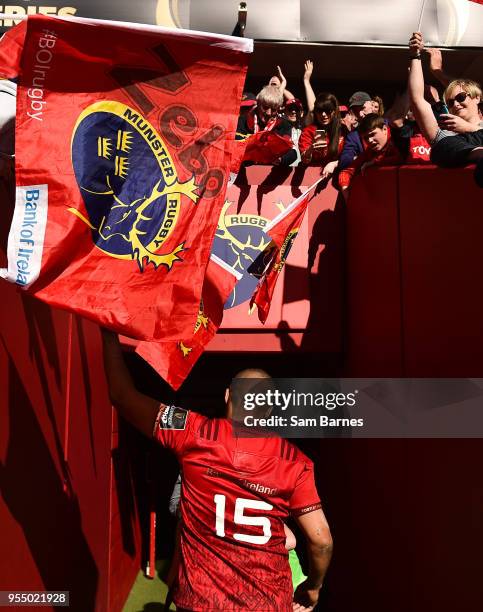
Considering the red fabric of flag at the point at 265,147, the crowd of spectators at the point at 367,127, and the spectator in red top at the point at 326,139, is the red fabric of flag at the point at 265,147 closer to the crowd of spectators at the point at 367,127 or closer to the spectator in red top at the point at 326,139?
the crowd of spectators at the point at 367,127

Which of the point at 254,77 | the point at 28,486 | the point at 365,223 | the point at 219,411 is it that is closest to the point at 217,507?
the point at 28,486

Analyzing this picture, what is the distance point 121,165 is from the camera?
2.72m

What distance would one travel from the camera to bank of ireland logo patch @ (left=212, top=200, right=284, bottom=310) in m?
5.67

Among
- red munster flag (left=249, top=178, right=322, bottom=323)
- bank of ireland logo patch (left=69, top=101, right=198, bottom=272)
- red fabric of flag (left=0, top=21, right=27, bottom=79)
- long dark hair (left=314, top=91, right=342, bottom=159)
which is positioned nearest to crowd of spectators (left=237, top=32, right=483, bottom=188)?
long dark hair (left=314, top=91, right=342, bottom=159)

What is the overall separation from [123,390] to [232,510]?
2.34ft

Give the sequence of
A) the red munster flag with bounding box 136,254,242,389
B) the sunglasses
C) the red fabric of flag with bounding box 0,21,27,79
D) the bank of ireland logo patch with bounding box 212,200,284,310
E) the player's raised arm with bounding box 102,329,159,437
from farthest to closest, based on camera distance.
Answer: the bank of ireland logo patch with bounding box 212,200,284,310 → the sunglasses → the red munster flag with bounding box 136,254,242,389 → the player's raised arm with bounding box 102,329,159,437 → the red fabric of flag with bounding box 0,21,27,79

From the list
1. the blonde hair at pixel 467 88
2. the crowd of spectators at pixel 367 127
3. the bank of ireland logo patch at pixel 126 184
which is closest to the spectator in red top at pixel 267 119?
the crowd of spectators at pixel 367 127

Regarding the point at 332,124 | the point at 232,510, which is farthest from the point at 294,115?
the point at 232,510

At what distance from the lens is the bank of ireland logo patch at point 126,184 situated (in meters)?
2.65

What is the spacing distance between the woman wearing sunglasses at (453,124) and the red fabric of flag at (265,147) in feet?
6.21

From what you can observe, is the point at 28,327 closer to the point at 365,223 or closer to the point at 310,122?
the point at 365,223

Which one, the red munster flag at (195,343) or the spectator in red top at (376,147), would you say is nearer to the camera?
the red munster flag at (195,343)

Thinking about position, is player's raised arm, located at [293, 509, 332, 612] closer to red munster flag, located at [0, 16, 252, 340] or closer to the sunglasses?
red munster flag, located at [0, 16, 252, 340]

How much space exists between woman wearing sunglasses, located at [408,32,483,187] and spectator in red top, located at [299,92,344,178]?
6.54 ft
